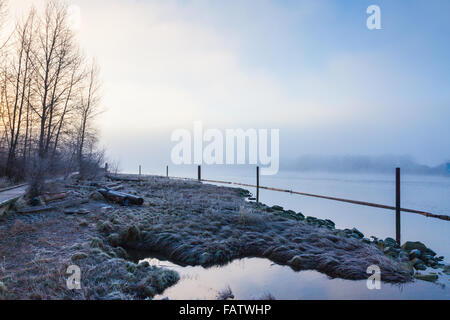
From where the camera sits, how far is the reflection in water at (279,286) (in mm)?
3186

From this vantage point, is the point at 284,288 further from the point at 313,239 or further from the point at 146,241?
the point at 146,241

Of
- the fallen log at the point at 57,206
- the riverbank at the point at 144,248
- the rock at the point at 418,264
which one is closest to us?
the riverbank at the point at 144,248

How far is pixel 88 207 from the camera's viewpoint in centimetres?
719

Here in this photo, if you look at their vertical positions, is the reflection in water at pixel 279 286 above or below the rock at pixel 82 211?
below

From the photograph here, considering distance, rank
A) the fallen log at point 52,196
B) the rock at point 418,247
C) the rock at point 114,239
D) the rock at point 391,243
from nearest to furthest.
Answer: the rock at point 114,239, the rock at point 418,247, the rock at point 391,243, the fallen log at point 52,196

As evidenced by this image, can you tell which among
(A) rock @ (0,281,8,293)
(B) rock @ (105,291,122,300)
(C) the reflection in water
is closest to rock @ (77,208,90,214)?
(C) the reflection in water

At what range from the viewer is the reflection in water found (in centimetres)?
319

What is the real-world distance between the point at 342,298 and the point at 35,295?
10.8 ft

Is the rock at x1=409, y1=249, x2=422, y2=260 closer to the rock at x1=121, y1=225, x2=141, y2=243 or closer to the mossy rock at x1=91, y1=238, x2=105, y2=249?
the rock at x1=121, y1=225, x2=141, y2=243

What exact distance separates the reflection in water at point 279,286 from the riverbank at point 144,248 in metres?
0.18

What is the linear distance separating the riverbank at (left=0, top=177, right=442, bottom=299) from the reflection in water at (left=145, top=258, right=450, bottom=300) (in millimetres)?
180

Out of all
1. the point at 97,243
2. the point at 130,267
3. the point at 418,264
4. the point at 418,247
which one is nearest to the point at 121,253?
the point at 97,243

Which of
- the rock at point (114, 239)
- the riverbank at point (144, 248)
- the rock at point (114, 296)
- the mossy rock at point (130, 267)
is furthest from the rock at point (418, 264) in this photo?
the rock at point (114, 239)

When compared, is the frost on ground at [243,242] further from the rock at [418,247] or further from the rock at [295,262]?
the rock at [418,247]
